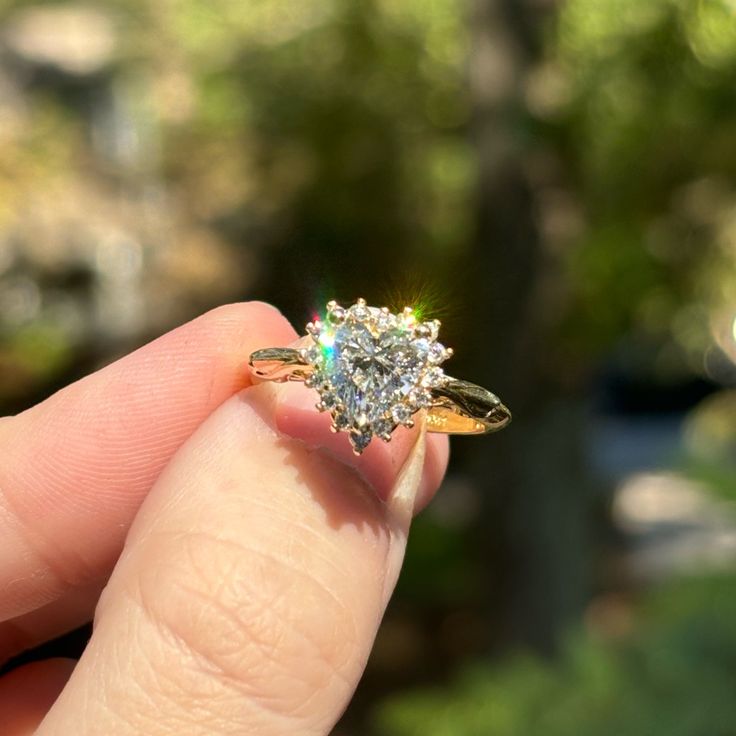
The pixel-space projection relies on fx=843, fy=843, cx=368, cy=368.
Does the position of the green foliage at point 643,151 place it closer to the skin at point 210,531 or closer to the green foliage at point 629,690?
the green foliage at point 629,690

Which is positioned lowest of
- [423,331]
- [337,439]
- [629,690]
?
[629,690]

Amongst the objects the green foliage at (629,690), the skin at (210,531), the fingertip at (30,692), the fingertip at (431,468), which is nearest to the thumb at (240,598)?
the skin at (210,531)

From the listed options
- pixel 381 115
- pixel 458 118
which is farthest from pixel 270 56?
pixel 458 118

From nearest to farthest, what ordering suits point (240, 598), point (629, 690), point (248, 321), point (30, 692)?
point (240, 598), point (248, 321), point (30, 692), point (629, 690)

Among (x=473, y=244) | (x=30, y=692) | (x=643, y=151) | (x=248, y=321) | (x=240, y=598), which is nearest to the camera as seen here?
(x=240, y=598)

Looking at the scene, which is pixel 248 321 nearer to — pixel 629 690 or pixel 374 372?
pixel 374 372

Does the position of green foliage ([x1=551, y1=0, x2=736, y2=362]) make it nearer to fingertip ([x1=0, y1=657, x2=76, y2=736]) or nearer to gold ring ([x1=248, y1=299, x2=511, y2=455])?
gold ring ([x1=248, y1=299, x2=511, y2=455])

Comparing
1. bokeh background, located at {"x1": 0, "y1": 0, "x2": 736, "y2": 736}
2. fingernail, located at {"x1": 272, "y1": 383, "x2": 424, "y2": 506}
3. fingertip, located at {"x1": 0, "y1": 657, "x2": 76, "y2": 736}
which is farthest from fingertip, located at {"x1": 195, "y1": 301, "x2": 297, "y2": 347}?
fingertip, located at {"x1": 0, "y1": 657, "x2": 76, "y2": 736}

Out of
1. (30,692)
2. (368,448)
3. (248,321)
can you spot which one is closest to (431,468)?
(368,448)
